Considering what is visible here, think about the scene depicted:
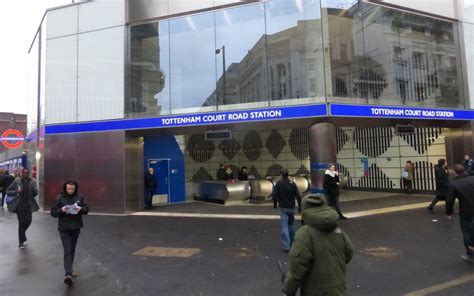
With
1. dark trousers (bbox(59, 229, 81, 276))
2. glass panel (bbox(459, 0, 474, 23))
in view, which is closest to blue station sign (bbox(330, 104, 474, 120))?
glass panel (bbox(459, 0, 474, 23))

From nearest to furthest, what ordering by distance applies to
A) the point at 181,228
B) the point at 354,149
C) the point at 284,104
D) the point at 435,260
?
1. the point at 435,260
2. the point at 181,228
3. the point at 284,104
4. the point at 354,149

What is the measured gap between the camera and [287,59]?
42.3 ft

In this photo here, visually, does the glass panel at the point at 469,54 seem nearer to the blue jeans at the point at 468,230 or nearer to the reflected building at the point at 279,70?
the reflected building at the point at 279,70

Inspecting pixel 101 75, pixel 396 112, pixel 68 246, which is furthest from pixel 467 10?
pixel 68 246

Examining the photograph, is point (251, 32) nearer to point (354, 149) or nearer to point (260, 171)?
point (354, 149)

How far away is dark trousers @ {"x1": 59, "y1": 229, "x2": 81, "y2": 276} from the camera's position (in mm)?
5832

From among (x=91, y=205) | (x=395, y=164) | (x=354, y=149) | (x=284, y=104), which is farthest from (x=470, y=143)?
(x=91, y=205)

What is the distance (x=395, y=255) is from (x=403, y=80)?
8.81 m

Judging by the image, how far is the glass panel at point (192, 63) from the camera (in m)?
13.5

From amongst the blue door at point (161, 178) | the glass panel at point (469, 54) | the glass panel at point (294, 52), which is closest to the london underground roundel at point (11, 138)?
the blue door at point (161, 178)

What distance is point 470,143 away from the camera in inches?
592

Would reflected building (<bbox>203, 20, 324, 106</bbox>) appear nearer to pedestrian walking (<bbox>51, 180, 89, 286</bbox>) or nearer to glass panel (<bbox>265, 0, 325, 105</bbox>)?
glass panel (<bbox>265, 0, 325, 105</bbox>)

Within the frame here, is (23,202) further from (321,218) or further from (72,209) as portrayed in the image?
(321,218)

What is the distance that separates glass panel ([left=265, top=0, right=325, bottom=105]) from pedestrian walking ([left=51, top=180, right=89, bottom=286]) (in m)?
7.98
